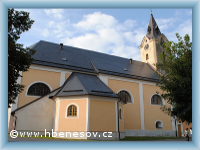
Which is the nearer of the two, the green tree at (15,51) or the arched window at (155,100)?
the green tree at (15,51)

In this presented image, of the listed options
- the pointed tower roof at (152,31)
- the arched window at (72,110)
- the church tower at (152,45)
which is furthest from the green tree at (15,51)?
the pointed tower roof at (152,31)

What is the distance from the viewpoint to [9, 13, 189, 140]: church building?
1473cm

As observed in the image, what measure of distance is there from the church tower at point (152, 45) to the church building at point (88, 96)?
19cm

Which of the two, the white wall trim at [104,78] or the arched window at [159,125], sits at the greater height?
the white wall trim at [104,78]

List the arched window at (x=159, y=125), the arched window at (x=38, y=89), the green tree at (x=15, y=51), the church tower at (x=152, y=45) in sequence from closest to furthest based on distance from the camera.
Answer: the green tree at (x=15, y=51), the arched window at (x=38, y=89), the arched window at (x=159, y=125), the church tower at (x=152, y=45)

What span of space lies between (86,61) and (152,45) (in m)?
13.6

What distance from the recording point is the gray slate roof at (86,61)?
67.5ft

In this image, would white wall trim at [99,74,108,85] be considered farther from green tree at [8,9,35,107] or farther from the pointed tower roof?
the pointed tower roof

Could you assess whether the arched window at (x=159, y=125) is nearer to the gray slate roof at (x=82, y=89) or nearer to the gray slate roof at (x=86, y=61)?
the gray slate roof at (x=86, y=61)

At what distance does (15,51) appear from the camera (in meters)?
8.73

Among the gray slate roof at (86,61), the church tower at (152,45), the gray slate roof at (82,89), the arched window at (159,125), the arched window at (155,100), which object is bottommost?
the arched window at (159,125)
